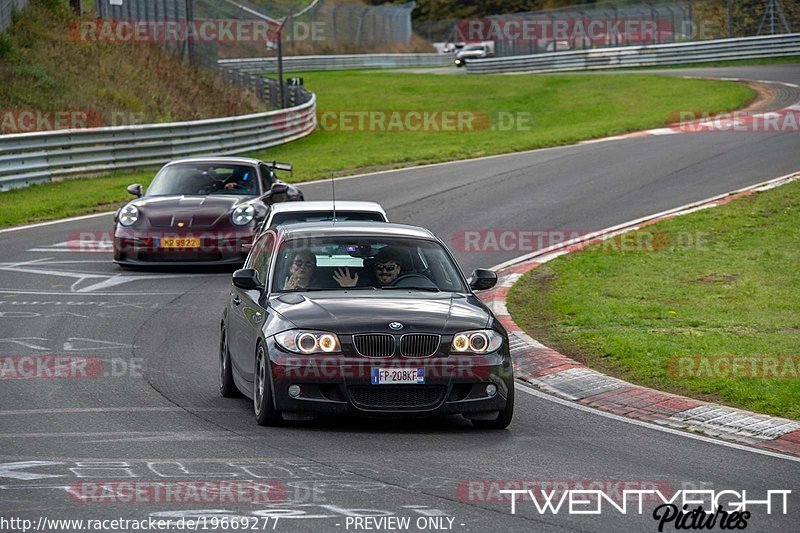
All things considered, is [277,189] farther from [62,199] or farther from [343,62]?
[343,62]

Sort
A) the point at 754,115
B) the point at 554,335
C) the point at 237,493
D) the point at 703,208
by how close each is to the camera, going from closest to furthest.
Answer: the point at 237,493, the point at 554,335, the point at 703,208, the point at 754,115

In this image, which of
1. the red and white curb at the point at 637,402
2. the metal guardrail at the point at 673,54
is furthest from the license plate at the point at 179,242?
the metal guardrail at the point at 673,54

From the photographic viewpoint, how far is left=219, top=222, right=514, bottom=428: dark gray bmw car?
8688mm

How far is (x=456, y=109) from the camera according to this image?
151 ft

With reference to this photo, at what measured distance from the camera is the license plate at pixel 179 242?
687 inches

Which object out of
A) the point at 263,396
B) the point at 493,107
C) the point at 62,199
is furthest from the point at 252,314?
the point at 493,107

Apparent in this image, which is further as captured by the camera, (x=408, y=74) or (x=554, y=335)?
(x=408, y=74)

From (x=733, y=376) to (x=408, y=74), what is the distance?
167ft

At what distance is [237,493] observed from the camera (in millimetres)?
6945

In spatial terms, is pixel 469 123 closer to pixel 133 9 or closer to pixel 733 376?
pixel 133 9

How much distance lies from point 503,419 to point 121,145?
2155 cm

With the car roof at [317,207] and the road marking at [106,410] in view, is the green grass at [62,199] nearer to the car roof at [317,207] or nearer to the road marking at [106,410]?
the car roof at [317,207]

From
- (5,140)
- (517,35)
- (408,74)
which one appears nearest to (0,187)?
(5,140)

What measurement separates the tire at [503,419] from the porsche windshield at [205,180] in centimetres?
1015
